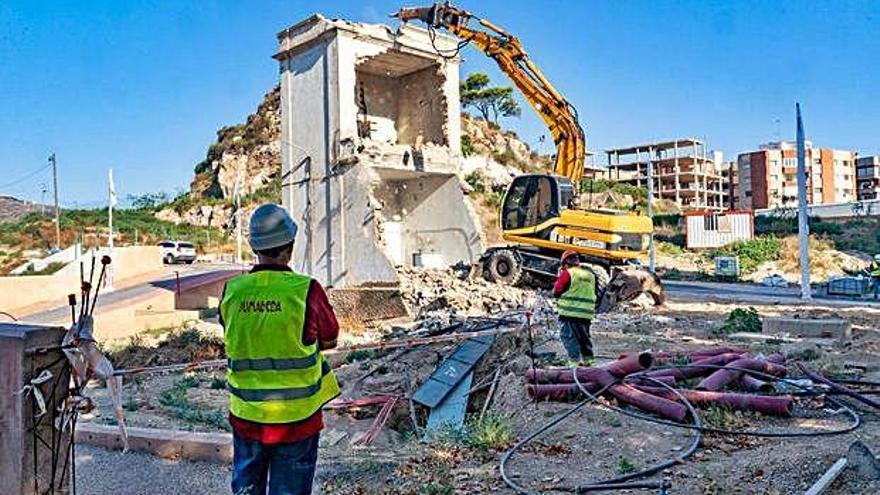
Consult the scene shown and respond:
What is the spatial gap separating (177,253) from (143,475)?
36.7 m

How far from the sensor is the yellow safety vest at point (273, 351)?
301 centimetres

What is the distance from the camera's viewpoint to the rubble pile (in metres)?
14.8

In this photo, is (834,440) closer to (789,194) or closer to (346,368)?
(346,368)

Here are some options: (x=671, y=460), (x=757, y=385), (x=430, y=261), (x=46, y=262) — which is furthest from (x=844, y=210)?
(x=671, y=460)

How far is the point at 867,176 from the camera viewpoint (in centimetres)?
Answer: 8300

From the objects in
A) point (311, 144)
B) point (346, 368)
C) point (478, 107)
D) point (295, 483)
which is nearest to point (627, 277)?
point (346, 368)

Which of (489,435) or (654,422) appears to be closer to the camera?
(489,435)

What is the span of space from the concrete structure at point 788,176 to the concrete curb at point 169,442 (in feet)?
241

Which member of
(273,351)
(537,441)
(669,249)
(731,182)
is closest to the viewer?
(273,351)

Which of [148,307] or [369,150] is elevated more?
[369,150]

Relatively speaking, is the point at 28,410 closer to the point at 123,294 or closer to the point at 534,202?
the point at 534,202

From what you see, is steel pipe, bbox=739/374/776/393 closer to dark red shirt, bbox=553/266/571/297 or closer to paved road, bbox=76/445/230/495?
dark red shirt, bbox=553/266/571/297

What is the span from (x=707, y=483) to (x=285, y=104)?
16.4 m

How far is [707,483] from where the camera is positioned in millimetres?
4441
